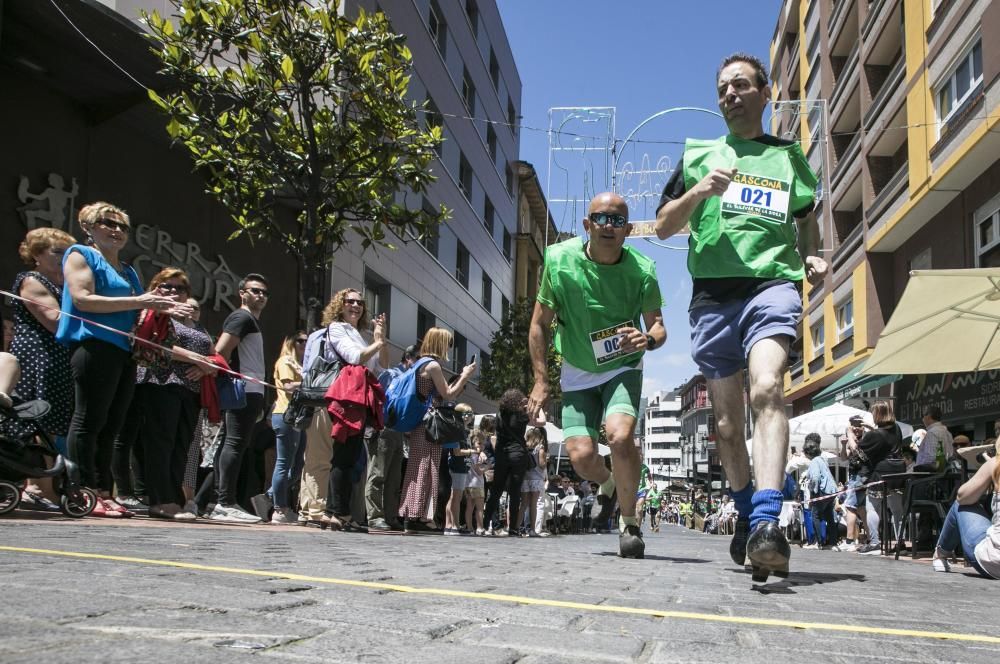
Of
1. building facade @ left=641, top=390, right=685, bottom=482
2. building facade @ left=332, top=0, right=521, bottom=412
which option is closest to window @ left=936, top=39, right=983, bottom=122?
building facade @ left=332, top=0, right=521, bottom=412

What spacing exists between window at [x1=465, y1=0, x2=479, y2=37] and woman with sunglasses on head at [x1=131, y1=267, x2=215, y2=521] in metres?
26.8

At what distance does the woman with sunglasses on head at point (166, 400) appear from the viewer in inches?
226

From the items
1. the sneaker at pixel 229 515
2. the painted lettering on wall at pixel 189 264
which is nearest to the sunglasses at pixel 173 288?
the sneaker at pixel 229 515

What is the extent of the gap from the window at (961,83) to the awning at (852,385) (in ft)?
19.2

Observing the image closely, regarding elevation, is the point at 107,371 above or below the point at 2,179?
below

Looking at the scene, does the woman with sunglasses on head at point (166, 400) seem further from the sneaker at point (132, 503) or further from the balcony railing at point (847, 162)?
the balcony railing at point (847, 162)

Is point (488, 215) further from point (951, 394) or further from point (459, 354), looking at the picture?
point (951, 394)

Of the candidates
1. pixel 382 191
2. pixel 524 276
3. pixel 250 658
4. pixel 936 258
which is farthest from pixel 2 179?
pixel 524 276

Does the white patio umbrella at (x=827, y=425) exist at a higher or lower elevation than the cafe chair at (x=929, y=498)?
higher

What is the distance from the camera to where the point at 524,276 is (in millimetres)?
45594

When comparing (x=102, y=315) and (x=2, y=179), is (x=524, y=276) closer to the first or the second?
(x=2, y=179)

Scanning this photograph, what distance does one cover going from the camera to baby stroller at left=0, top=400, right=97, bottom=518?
15.9 feet

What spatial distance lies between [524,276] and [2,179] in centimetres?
3628

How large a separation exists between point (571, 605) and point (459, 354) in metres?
28.3
